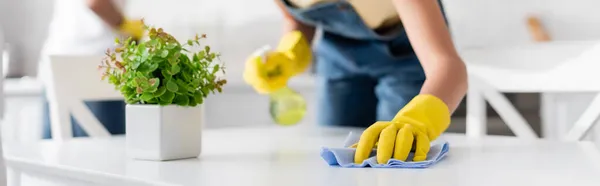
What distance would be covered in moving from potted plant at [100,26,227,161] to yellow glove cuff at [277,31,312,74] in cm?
40

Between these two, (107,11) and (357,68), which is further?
(107,11)

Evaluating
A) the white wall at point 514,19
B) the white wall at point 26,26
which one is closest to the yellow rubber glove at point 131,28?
the white wall at point 514,19

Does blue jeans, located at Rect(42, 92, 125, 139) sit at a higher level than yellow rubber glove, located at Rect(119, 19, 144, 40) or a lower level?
lower

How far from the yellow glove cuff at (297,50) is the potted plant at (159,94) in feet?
1.32

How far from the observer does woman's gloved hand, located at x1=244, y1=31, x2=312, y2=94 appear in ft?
3.77

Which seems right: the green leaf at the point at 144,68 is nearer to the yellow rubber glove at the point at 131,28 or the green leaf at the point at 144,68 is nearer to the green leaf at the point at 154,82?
the green leaf at the point at 154,82

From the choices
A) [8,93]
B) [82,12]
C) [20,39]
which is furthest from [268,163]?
[20,39]

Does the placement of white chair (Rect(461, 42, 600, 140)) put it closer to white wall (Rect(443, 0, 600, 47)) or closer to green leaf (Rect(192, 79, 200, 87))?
green leaf (Rect(192, 79, 200, 87))

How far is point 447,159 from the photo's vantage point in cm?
77

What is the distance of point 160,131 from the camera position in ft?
2.49

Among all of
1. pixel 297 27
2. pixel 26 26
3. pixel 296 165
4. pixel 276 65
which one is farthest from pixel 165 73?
pixel 26 26

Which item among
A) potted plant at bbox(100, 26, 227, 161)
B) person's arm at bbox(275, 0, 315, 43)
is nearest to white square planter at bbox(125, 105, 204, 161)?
potted plant at bbox(100, 26, 227, 161)

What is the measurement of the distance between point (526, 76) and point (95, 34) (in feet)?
3.10

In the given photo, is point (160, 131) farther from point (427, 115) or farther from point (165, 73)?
point (427, 115)
